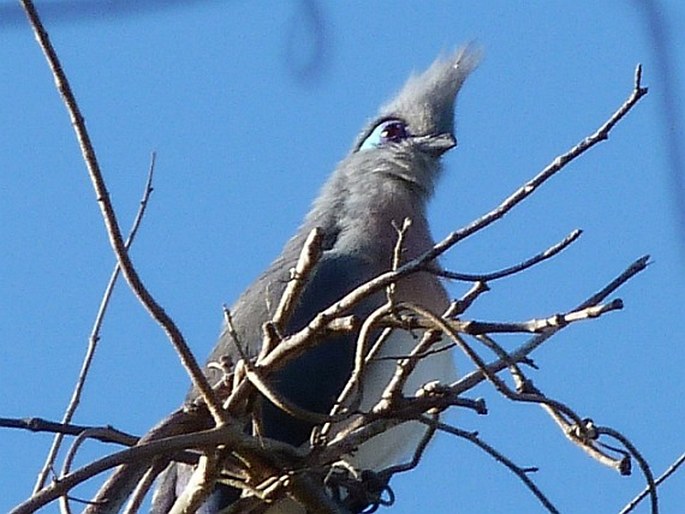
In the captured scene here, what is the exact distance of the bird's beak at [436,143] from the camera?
16.8 ft

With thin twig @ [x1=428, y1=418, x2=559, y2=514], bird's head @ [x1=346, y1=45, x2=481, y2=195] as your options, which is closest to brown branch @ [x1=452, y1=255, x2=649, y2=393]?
thin twig @ [x1=428, y1=418, x2=559, y2=514]

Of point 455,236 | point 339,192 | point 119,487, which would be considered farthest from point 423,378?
point 455,236

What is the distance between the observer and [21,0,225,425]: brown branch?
6.64 ft

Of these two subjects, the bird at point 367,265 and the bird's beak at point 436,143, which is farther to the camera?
the bird's beak at point 436,143

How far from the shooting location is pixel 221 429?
7.47 ft

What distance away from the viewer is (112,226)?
6.97 ft

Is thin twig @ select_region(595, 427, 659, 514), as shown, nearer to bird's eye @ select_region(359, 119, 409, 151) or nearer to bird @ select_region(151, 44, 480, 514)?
bird @ select_region(151, 44, 480, 514)

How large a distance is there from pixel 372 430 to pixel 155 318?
46 cm

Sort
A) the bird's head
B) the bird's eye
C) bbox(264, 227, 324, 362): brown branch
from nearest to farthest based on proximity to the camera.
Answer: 1. bbox(264, 227, 324, 362): brown branch
2. the bird's head
3. the bird's eye

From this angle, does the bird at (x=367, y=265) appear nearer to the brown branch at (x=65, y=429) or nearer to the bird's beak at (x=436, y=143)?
the bird's beak at (x=436, y=143)

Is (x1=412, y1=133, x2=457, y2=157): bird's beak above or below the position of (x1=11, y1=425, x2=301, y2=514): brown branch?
above

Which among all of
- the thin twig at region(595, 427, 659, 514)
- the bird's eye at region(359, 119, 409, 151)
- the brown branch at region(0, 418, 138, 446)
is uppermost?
the bird's eye at region(359, 119, 409, 151)

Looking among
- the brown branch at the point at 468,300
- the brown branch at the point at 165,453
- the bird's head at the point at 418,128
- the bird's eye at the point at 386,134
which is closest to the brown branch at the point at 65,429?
the brown branch at the point at 165,453

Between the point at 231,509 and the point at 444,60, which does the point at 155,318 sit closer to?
the point at 231,509
